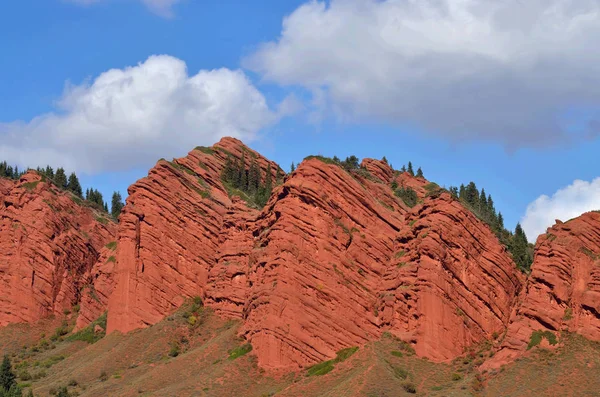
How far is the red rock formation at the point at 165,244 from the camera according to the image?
144125mm

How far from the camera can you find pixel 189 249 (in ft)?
487

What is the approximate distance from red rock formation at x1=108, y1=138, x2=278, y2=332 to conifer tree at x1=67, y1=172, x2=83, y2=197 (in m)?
38.8

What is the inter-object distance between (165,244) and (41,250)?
2457 cm

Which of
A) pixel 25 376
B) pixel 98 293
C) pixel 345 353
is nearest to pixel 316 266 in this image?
pixel 345 353

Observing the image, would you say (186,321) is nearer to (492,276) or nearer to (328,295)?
(328,295)

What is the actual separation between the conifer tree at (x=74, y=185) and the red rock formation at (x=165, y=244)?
3880 cm

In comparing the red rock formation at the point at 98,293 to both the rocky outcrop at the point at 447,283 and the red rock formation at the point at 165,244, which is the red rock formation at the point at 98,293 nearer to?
the red rock formation at the point at 165,244

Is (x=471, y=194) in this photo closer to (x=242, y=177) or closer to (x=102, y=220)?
(x=242, y=177)

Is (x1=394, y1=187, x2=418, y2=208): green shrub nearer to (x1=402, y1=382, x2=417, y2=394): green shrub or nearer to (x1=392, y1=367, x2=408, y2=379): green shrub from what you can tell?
(x1=392, y1=367, x2=408, y2=379): green shrub

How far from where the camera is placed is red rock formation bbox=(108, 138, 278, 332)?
144125 millimetres

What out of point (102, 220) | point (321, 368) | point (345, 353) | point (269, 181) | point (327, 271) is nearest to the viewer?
point (321, 368)

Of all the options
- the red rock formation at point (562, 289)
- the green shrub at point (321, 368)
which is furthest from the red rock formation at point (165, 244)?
the red rock formation at point (562, 289)

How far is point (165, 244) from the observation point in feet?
483

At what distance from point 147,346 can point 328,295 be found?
944 inches
